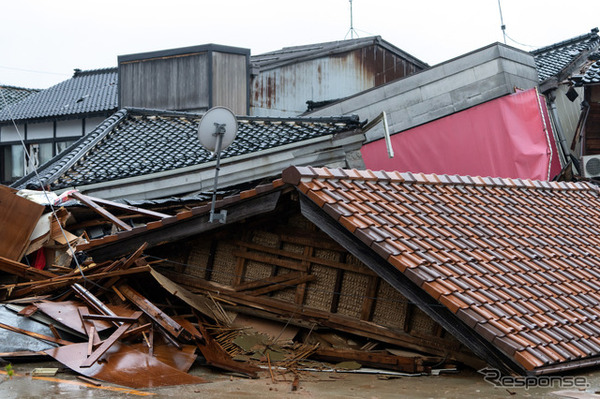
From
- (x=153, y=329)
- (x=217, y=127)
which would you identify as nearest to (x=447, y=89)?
(x=217, y=127)

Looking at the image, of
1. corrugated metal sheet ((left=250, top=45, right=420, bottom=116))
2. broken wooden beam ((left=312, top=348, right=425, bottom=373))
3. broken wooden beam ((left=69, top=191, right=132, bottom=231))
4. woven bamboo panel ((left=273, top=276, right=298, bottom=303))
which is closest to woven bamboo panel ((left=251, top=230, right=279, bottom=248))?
woven bamboo panel ((left=273, top=276, right=298, bottom=303))

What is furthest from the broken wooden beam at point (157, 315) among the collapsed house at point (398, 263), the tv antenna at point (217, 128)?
the tv antenna at point (217, 128)

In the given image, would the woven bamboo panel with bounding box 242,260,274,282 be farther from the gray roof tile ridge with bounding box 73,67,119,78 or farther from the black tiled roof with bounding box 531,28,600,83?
the gray roof tile ridge with bounding box 73,67,119,78

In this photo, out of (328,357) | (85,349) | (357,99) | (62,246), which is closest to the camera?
(85,349)

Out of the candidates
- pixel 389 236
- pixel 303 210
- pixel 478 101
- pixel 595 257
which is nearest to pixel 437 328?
pixel 389 236

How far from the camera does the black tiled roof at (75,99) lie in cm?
2898

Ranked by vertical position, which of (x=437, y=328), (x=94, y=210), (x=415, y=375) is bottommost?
(x=415, y=375)

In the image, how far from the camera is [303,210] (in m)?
9.29

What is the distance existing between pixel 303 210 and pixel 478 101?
1343cm

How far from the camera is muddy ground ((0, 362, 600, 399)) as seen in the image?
7.39 meters

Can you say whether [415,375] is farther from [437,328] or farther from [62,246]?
[62,246]

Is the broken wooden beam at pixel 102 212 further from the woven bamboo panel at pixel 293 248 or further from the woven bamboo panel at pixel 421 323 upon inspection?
the woven bamboo panel at pixel 421 323

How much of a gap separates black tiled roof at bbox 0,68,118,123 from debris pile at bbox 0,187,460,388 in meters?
18.2

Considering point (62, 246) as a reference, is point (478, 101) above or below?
above
